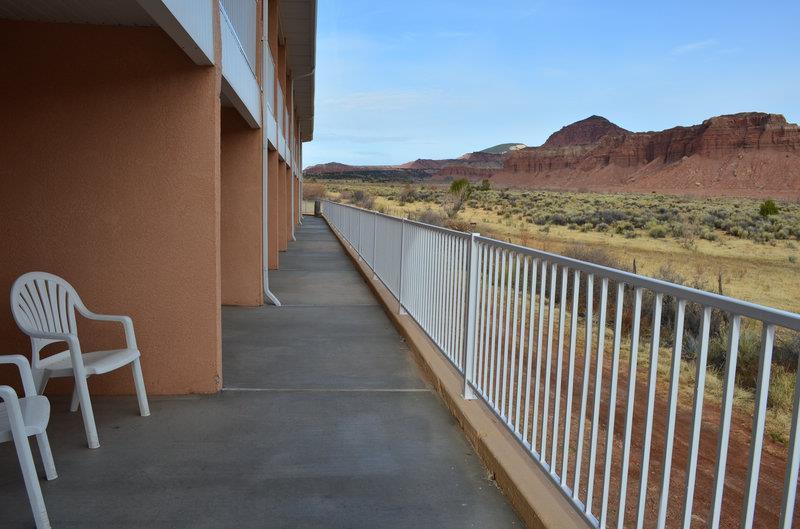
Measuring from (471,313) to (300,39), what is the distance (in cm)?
1252

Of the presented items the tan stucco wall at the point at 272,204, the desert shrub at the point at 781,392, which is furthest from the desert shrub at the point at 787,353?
the tan stucco wall at the point at 272,204

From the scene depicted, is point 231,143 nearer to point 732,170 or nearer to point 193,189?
point 193,189

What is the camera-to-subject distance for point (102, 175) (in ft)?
16.3

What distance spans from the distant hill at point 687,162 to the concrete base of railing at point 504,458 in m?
89.2

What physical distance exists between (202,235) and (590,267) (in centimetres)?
320

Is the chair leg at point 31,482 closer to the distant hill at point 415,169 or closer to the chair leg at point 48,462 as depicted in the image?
the chair leg at point 48,462

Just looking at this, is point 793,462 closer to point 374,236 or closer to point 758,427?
point 758,427

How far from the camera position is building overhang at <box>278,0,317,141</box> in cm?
1310

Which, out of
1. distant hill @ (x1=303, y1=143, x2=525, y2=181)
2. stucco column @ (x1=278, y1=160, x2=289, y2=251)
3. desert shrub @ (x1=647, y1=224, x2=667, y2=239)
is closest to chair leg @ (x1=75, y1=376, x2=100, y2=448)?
stucco column @ (x1=278, y1=160, x2=289, y2=251)

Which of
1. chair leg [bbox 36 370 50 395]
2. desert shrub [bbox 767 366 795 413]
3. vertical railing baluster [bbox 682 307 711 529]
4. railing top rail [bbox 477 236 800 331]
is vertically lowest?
desert shrub [bbox 767 366 795 413]

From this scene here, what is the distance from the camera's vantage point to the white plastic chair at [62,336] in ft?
13.4

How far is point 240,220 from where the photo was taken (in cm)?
949

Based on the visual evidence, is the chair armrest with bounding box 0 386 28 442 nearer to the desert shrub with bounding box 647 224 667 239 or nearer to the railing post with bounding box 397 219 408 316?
the railing post with bounding box 397 219 408 316

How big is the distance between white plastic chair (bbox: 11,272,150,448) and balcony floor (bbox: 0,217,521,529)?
1.02ft
